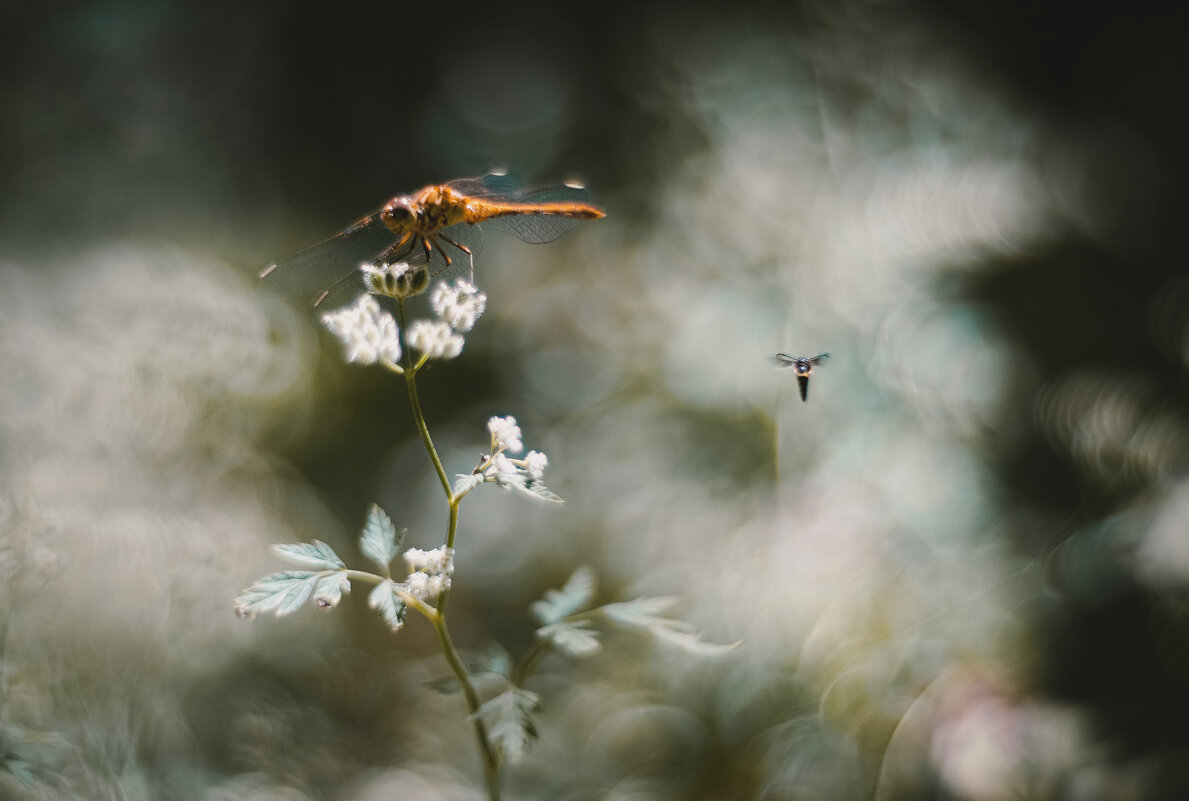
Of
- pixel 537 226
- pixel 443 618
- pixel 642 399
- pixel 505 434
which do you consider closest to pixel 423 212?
pixel 537 226

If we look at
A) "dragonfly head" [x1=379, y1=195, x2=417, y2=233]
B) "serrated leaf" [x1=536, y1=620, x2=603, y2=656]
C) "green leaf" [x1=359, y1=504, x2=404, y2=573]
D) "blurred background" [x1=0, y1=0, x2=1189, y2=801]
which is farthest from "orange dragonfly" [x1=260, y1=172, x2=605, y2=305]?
"blurred background" [x1=0, y1=0, x2=1189, y2=801]

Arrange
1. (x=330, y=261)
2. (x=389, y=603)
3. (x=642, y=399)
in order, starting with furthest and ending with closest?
(x=642, y=399) < (x=330, y=261) < (x=389, y=603)

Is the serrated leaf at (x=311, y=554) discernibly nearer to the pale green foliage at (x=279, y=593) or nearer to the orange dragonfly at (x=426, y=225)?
the pale green foliage at (x=279, y=593)

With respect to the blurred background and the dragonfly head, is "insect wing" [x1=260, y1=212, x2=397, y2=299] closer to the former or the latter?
the dragonfly head

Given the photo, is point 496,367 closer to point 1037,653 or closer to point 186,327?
point 186,327

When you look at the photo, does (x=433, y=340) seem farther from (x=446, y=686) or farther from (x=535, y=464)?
(x=446, y=686)

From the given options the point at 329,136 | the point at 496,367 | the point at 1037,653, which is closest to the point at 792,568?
the point at 1037,653

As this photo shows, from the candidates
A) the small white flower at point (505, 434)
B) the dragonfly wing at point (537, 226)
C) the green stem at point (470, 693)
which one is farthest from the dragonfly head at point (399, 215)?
the green stem at point (470, 693)
